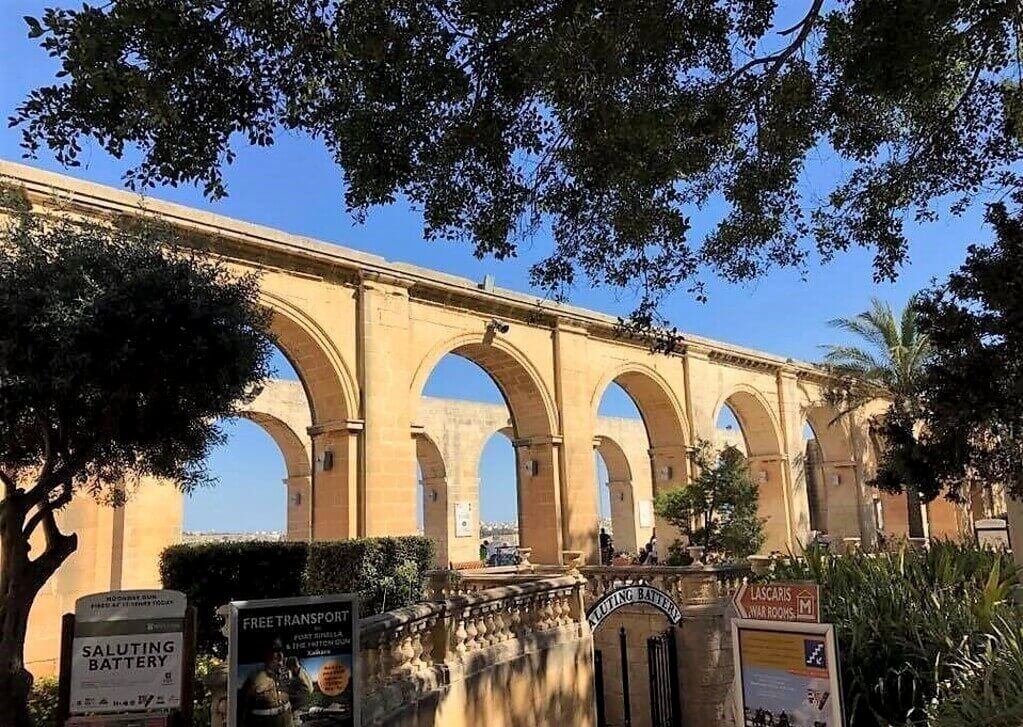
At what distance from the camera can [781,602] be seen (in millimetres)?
4680

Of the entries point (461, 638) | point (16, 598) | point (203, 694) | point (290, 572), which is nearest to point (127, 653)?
point (16, 598)

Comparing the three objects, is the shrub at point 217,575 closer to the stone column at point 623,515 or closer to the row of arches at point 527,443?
the row of arches at point 527,443

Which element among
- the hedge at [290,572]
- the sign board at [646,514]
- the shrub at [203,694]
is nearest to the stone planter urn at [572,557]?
the hedge at [290,572]

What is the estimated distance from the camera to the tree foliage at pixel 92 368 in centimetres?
525

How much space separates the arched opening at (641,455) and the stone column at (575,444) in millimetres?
1425

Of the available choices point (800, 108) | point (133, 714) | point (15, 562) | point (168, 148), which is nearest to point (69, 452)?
point (15, 562)

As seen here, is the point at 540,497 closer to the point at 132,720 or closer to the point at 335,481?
the point at 335,481

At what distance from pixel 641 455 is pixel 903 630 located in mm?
22428

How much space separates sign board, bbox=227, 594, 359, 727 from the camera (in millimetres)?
4457

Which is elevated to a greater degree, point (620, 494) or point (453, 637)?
point (620, 494)

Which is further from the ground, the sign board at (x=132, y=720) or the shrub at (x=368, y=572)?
the shrub at (x=368, y=572)

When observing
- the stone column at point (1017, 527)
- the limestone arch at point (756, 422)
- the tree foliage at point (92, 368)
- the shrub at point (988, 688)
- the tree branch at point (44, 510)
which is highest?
the limestone arch at point (756, 422)

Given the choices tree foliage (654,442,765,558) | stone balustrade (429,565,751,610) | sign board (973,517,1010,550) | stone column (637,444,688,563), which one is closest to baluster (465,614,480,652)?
stone balustrade (429,565,751,610)

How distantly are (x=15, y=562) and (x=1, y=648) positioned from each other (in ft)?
1.81
